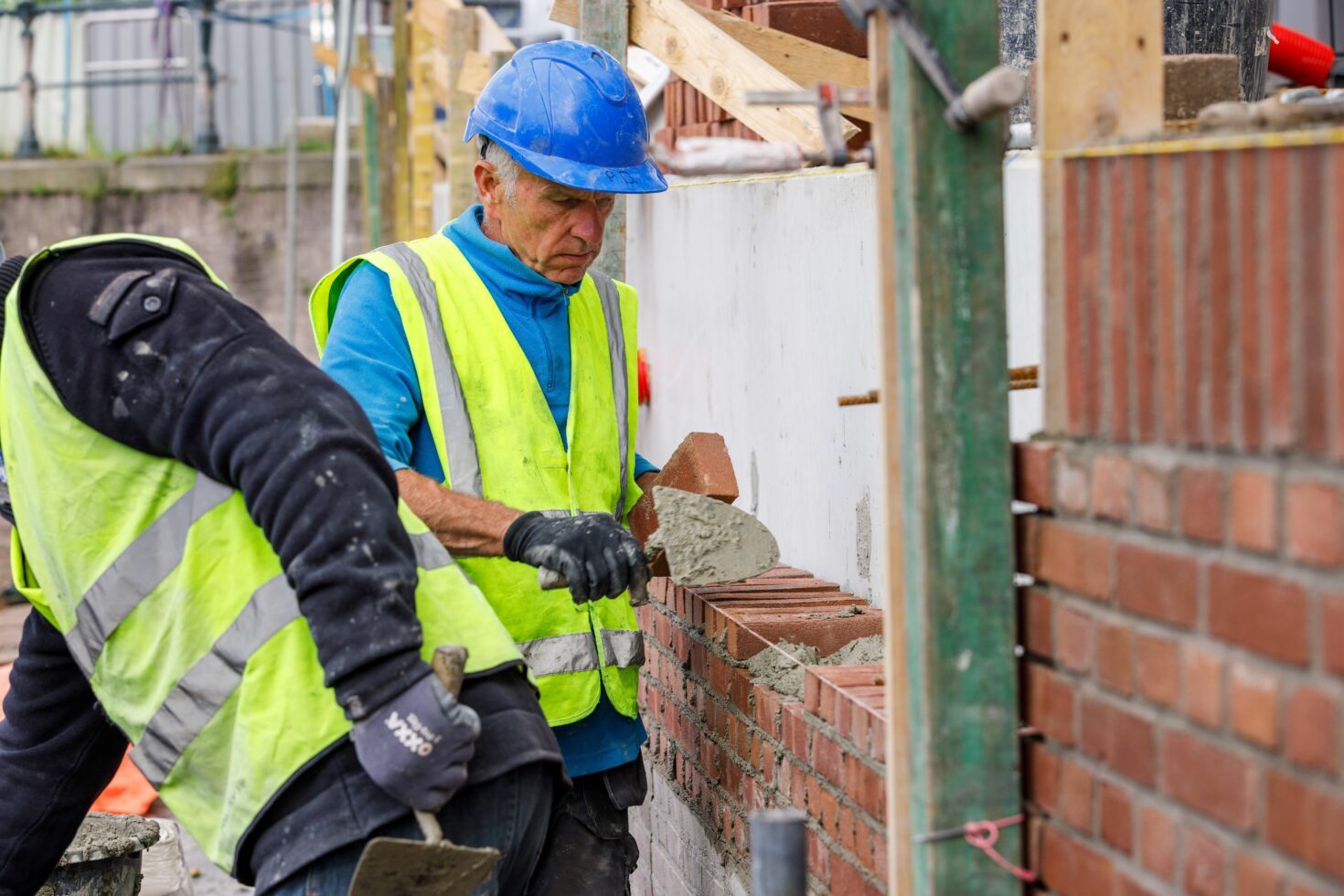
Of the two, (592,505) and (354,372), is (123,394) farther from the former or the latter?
(592,505)

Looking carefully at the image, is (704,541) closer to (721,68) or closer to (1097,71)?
(1097,71)

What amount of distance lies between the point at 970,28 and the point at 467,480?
148cm

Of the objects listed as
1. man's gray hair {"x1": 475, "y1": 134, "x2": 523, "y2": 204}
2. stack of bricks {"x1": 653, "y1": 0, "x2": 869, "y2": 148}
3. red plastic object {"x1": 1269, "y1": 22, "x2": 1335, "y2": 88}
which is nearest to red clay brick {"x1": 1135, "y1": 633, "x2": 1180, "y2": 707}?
man's gray hair {"x1": 475, "y1": 134, "x2": 523, "y2": 204}

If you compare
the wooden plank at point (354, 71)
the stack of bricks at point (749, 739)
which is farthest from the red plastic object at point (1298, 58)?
the wooden plank at point (354, 71)

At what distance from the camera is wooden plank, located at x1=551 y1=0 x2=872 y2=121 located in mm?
4461

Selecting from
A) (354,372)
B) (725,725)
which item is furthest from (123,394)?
Result: (725,725)

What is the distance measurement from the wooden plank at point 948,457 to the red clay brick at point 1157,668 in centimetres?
26

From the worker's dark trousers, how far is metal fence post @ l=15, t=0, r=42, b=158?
13.5 m

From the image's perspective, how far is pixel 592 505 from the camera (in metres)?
3.29

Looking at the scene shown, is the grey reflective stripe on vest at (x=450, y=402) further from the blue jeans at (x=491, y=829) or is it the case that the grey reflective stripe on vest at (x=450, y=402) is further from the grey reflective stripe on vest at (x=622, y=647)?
the blue jeans at (x=491, y=829)

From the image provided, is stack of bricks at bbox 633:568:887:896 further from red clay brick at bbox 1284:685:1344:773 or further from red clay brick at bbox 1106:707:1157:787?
red clay brick at bbox 1284:685:1344:773

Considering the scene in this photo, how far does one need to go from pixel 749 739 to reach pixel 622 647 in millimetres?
327

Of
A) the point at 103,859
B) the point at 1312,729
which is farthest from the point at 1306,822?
the point at 103,859

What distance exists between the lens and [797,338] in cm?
387
